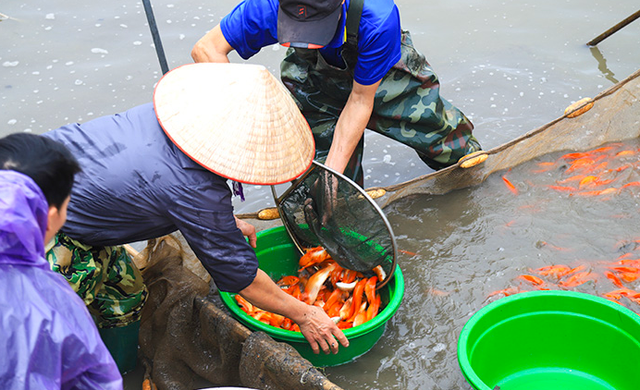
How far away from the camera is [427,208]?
3.87 metres

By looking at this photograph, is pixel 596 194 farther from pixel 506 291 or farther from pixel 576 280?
pixel 506 291

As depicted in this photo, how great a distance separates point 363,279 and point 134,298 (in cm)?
115

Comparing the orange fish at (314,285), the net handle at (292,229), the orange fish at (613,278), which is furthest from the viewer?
the orange fish at (613,278)

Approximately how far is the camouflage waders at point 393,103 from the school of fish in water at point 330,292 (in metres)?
0.64

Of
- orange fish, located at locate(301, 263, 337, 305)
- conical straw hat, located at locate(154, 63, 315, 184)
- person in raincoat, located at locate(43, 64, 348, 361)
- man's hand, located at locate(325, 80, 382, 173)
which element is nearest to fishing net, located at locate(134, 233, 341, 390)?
person in raincoat, located at locate(43, 64, 348, 361)

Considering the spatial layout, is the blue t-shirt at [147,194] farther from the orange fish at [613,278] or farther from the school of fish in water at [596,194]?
the orange fish at [613,278]

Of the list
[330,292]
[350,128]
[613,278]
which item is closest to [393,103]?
[350,128]

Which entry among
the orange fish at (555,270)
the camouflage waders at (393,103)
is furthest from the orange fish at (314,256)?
the orange fish at (555,270)

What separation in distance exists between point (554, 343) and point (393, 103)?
1.59 meters

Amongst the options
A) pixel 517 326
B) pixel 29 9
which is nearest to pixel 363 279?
pixel 517 326

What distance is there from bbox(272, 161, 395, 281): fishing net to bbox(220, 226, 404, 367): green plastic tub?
115mm

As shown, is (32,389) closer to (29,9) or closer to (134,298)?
(134,298)

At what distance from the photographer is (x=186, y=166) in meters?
2.06

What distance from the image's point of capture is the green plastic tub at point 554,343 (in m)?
2.53
